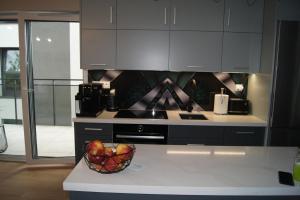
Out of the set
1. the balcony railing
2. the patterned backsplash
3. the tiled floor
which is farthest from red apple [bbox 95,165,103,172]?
the tiled floor

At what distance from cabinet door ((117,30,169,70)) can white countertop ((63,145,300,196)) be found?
1393mm

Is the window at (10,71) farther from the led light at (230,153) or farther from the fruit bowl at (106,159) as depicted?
the led light at (230,153)

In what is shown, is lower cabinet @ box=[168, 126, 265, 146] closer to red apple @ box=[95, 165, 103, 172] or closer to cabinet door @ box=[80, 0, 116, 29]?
cabinet door @ box=[80, 0, 116, 29]

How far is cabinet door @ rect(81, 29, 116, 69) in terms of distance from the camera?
2.83 metres

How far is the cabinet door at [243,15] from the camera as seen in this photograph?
110 inches

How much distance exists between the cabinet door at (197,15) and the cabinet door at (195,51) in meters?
0.07

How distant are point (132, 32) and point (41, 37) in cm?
152

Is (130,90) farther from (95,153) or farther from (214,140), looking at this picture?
(95,153)

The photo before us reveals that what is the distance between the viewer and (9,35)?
3617mm

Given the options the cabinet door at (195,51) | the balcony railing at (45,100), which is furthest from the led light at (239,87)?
the balcony railing at (45,100)

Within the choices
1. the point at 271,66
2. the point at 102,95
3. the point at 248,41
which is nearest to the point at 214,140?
the point at 271,66

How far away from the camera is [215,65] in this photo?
2879mm

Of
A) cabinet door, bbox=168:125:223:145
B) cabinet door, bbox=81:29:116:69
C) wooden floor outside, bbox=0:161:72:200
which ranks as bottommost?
wooden floor outside, bbox=0:161:72:200

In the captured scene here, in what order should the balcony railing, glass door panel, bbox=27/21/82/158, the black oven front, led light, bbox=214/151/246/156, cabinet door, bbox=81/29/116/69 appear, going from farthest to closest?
the balcony railing < glass door panel, bbox=27/21/82/158 < cabinet door, bbox=81/29/116/69 < the black oven front < led light, bbox=214/151/246/156
